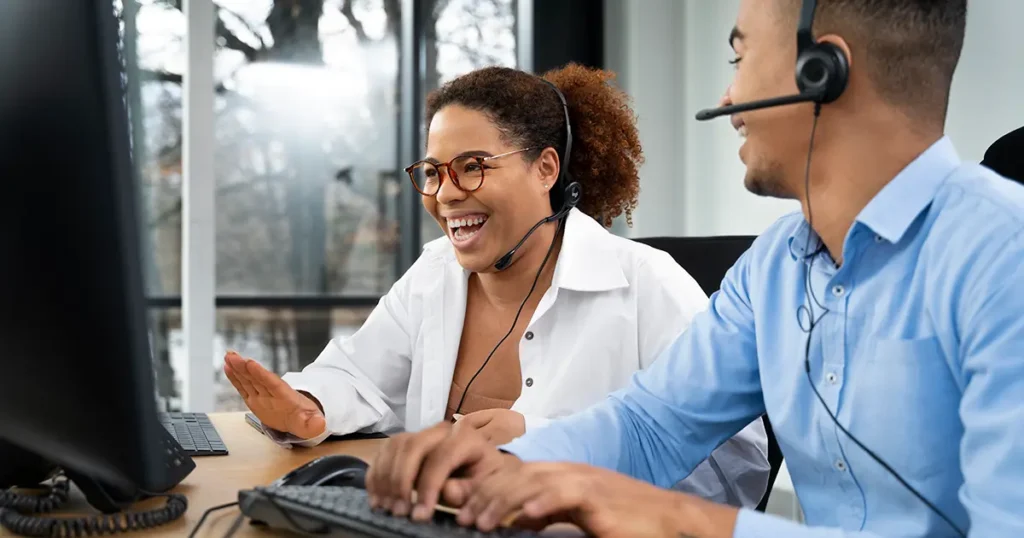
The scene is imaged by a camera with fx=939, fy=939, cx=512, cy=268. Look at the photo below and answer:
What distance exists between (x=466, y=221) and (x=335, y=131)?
7.08ft

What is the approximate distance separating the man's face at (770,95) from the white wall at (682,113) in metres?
1.82

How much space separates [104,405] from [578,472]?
0.37 m

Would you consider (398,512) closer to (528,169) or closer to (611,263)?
(611,263)

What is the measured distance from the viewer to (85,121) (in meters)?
0.59

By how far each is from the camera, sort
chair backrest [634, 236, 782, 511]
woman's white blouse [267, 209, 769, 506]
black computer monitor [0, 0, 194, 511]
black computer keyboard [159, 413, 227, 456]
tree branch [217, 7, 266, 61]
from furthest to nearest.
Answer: tree branch [217, 7, 266, 61] → chair backrest [634, 236, 782, 511] → woman's white blouse [267, 209, 769, 506] → black computer keyboard [159, 413, 227, 456] → black computer monitor [0, 0, 194, 511]

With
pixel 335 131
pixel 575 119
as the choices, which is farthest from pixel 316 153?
pixel 575 119

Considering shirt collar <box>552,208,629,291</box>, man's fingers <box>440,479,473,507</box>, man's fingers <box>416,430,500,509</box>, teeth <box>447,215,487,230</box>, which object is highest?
teeth <box>447,215,487,230</box>

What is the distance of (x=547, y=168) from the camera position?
1846 millimetres

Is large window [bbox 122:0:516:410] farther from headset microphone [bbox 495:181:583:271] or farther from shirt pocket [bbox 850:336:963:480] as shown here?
shirt pocket [bbox 850:336:963:480]


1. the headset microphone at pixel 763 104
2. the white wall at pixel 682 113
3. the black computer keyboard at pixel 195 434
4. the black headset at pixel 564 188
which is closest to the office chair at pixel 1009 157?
the headset microphone at pixel 763 104

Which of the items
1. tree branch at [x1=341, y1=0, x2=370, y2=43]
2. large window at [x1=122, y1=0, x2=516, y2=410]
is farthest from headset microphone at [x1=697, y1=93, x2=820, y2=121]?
tree branch at [x1=341, y1=0, x2=370, y2=43]

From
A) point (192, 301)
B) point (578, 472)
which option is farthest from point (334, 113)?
point (578, 472)

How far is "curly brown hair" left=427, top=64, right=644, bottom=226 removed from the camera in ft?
5.85

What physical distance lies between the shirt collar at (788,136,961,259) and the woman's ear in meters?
0.97
